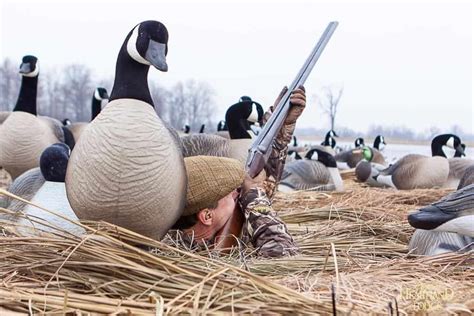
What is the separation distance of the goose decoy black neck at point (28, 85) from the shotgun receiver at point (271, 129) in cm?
377

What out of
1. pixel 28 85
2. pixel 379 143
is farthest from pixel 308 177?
pixel 379 143

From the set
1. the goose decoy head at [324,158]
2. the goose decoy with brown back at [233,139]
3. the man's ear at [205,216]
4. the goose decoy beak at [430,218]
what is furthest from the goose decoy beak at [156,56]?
the goose decoy head at [324,158]

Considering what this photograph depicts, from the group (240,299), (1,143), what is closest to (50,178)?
(240,299)

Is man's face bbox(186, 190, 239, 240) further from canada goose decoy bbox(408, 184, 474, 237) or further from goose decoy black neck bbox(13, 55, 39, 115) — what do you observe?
goose decoy black neck bbox(13, 55, 39, 115)

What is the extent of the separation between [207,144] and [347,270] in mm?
2959

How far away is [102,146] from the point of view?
5.49ft

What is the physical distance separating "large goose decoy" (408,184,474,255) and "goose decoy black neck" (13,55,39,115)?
439 centimetres

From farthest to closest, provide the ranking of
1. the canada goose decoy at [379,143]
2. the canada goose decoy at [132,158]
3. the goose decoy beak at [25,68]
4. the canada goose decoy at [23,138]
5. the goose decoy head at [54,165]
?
the canada goose decoy at [379,143] → the goose decoy beak at [25,68] → the canada goose decoy at [23,138] → the goose decoy head at [54,165] → the canada goose decoy at [132,158]

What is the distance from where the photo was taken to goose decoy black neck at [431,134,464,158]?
30.6ft

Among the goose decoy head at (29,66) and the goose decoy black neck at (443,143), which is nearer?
the goose decoy head at (29,66)

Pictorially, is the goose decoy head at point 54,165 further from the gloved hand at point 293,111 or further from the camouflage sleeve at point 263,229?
the gloved hand at point 293,111

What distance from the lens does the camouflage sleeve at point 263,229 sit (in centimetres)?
207

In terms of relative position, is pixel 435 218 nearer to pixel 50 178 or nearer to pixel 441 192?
pixel 50 178

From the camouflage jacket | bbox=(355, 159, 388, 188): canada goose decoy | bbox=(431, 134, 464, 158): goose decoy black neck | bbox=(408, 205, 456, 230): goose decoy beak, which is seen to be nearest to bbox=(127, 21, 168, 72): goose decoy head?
the camouflage jacket
